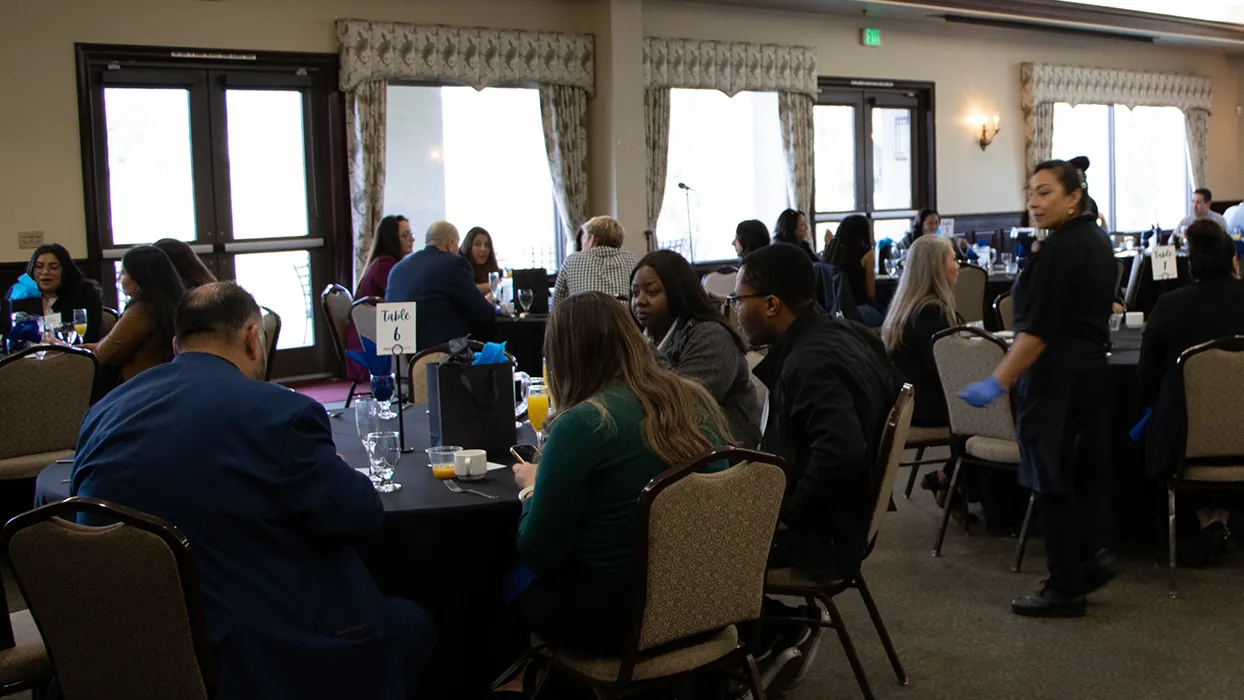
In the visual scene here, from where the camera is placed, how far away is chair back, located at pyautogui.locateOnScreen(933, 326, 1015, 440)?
4.48m

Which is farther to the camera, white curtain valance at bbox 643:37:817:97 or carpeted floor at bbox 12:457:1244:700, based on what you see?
white curtain valance at bbox 643:37:817:97

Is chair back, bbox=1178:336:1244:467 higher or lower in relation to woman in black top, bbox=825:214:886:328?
lower

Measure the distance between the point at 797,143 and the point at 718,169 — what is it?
2.65 feet

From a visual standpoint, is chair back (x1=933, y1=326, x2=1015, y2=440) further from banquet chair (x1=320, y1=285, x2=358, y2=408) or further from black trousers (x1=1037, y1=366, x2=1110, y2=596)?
banquet chair (x1=320, y1=285, x2=358, y2=408)

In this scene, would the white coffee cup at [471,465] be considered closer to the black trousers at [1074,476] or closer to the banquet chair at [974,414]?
the black trousers at [1074,476]

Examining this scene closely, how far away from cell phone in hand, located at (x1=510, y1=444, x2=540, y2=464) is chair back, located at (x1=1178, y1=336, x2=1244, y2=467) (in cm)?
231

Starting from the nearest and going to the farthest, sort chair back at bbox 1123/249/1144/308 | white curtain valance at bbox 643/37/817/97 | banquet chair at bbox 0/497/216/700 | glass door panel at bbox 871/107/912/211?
banquet chair at bbox 0/497/216/700, chair back at bbox 1123/249/1144/308, white curtain valance at bbox 643/37/817/97, glass door panel at bbox 871/107/912/211

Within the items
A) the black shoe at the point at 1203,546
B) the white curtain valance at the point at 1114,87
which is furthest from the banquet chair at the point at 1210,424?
the white curtain valance at the point at 1114,87

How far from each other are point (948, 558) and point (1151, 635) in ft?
3.22

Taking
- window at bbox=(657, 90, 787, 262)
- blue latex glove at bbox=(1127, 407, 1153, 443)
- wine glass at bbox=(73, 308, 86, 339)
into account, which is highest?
window at bbox=(657, 90, 787, 262)

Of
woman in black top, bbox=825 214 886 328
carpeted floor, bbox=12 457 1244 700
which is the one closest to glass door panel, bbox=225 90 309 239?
woman in black top, bbox=825 214 886 328

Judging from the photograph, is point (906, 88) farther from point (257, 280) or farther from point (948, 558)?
point (948, 558)

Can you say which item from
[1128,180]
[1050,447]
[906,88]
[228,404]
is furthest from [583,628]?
[1128,180]

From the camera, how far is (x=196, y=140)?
28.3 feet
